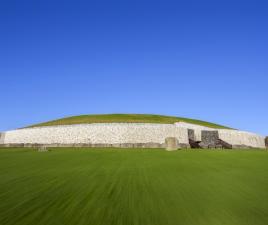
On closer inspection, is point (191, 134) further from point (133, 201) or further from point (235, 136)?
point (133, 201)

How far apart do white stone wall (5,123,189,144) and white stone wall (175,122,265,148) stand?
3.93m

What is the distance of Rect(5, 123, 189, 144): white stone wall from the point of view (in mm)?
53156

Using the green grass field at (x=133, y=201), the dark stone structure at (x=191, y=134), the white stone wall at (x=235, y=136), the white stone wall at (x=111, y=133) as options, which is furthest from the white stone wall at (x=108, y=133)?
the green grass field at (x=133, y=201)

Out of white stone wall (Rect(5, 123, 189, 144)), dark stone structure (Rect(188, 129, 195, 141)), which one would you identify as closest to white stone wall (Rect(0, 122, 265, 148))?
white stone wall (Rect(5, 123, 189, 144))

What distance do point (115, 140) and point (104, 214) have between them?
47.3 meters

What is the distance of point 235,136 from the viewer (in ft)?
200

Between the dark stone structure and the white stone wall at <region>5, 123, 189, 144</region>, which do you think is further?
the dark stone structure

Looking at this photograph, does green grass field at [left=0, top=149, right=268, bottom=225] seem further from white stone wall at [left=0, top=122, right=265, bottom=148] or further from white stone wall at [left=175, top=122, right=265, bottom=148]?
white stone wall at [left=175, top=122, right=265, bottom=148]

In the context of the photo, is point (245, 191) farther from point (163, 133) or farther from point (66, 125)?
point (66, 125)

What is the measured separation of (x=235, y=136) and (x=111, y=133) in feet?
83.6

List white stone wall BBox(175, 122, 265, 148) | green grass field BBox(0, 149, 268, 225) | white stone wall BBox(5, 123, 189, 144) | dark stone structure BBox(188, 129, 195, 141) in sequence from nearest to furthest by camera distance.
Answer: green grass field BBox(0, 149, 268, 225), white stone wall BBox(5, 123, 189, 144), dark stone structure BBox(188, 129, 195, 141), white stone wall BBox(175, 122, 265, 148)

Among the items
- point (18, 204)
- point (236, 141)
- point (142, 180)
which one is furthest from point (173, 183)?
point (236, 141)

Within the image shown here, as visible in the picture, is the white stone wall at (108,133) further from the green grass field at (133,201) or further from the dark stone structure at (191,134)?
the green grass field at (133,201)

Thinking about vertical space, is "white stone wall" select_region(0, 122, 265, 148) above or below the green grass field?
above
